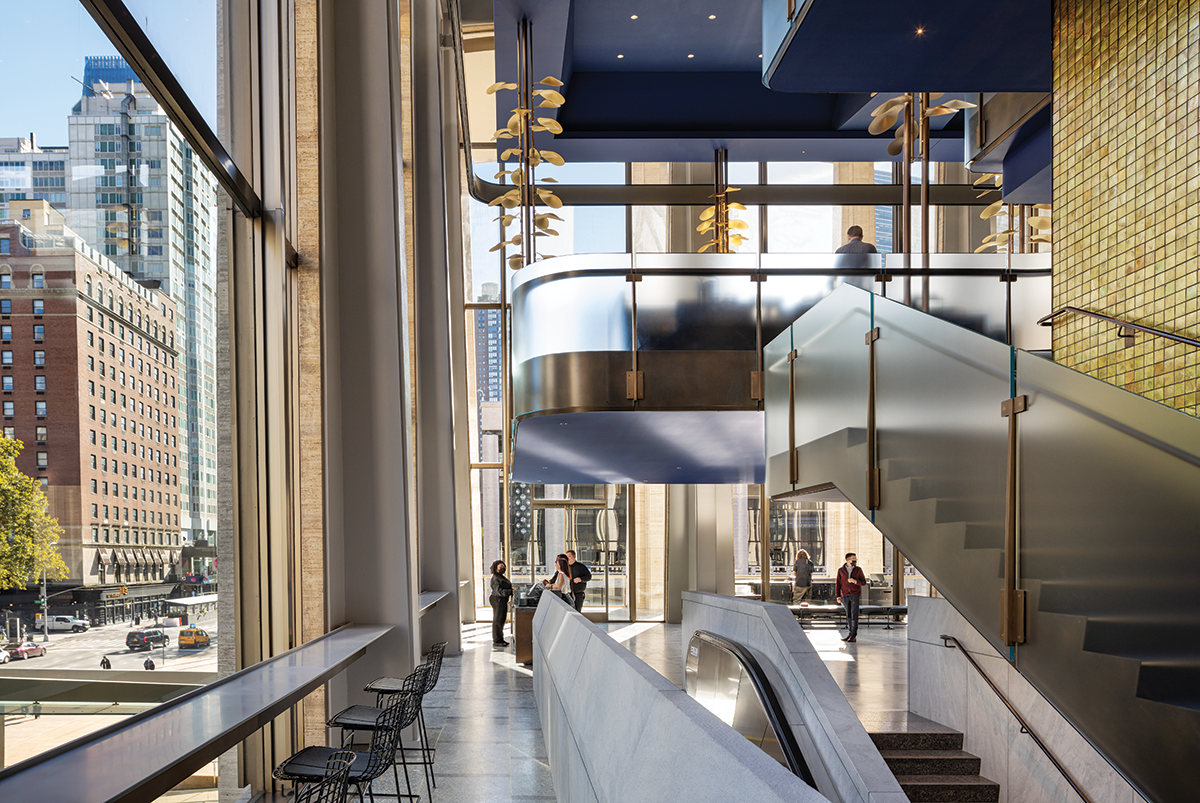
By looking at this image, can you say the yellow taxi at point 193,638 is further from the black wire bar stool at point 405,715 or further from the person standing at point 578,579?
the person standing at point 578,579

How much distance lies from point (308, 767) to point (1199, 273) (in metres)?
4.70

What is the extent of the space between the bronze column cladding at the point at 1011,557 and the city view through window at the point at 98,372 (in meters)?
3.76

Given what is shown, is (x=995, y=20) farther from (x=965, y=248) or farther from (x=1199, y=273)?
(x=965, y=248)

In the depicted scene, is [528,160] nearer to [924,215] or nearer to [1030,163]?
[924,215]

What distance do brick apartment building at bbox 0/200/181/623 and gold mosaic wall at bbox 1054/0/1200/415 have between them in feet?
15.7

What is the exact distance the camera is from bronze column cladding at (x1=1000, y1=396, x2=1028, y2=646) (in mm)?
3354

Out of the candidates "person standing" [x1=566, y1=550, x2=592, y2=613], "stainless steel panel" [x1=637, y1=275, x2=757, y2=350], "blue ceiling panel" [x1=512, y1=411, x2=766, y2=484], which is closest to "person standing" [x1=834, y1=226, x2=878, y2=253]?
"stainless steel panel" [x1=637, y1=275, x2=757, y2=350]

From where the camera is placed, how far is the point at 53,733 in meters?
3.51

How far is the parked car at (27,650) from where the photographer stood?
3.39m

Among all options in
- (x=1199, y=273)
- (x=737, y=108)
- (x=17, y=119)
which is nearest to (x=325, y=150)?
(x=17, y=119)

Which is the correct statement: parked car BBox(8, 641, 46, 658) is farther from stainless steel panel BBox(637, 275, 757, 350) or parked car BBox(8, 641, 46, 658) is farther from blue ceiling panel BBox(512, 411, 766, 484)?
stainless steel panel BBox(637, 275, 757, 350)

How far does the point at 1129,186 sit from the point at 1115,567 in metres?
2.25

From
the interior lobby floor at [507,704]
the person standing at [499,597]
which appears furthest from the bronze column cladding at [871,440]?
the person standing at [499,597]

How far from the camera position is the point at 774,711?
618 cm
